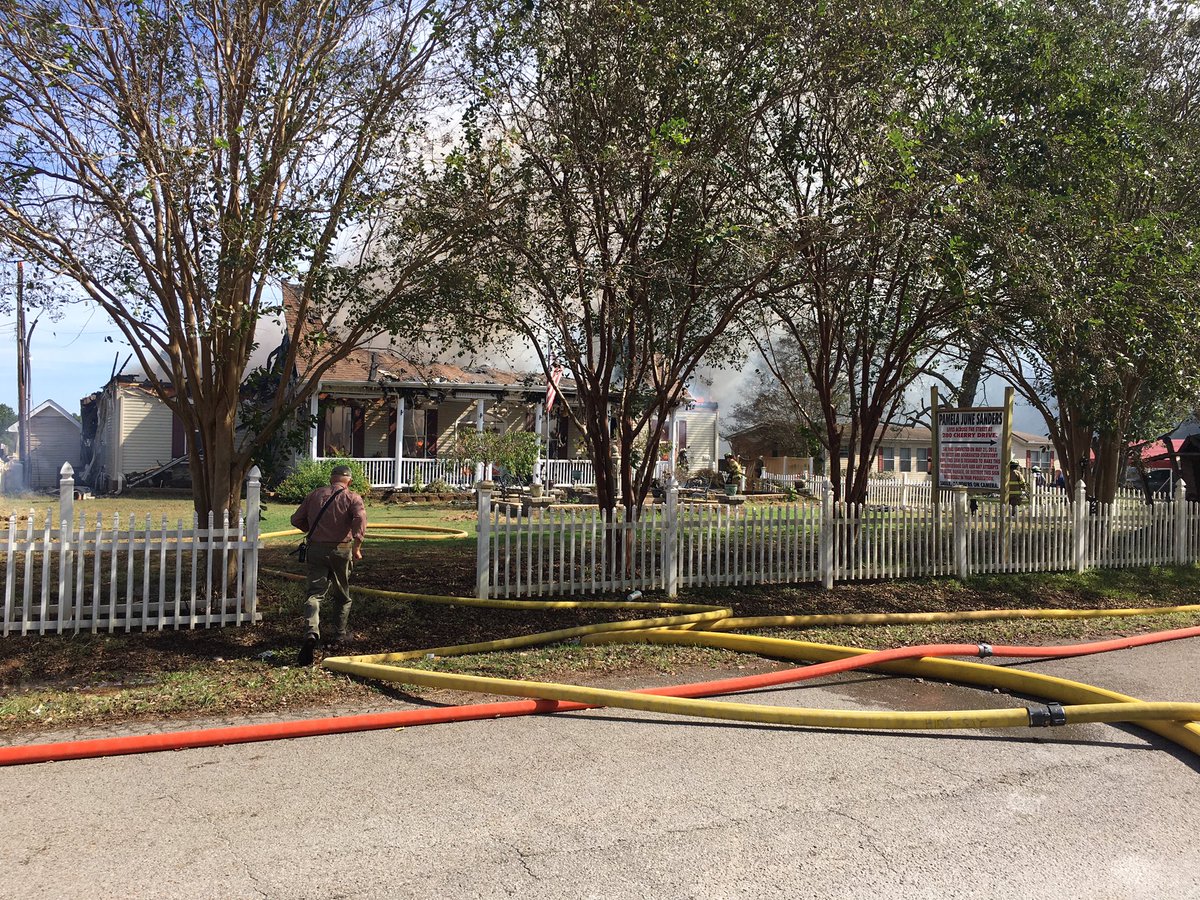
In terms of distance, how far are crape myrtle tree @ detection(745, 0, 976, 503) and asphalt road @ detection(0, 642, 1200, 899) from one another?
15.9ft

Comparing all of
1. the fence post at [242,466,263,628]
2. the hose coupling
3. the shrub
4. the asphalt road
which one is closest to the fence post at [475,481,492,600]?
the fence post at [242,466,263,628]

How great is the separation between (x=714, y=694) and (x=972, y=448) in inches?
317

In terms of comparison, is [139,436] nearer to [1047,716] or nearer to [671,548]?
[671,548]

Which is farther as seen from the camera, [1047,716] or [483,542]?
[483,542]

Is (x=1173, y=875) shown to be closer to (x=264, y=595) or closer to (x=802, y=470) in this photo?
(x=264, y=595)

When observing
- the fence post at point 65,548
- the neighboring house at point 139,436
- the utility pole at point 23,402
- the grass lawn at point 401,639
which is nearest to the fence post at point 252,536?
the grass lawn at point 401,639

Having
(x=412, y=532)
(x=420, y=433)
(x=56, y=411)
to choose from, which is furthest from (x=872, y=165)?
(x=56, y=411)

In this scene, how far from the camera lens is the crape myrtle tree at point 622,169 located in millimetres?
9086

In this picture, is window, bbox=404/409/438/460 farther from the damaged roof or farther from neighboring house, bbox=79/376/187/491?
neighboring house, bbox=79/376/187/491

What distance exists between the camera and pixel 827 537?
11523 millimetres

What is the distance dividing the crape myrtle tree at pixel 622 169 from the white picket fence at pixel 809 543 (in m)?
0.77

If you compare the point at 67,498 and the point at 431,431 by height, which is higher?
the point at 431,431

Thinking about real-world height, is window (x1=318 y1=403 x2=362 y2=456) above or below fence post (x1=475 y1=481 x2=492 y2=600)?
above

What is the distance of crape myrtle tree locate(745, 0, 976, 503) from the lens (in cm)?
899
